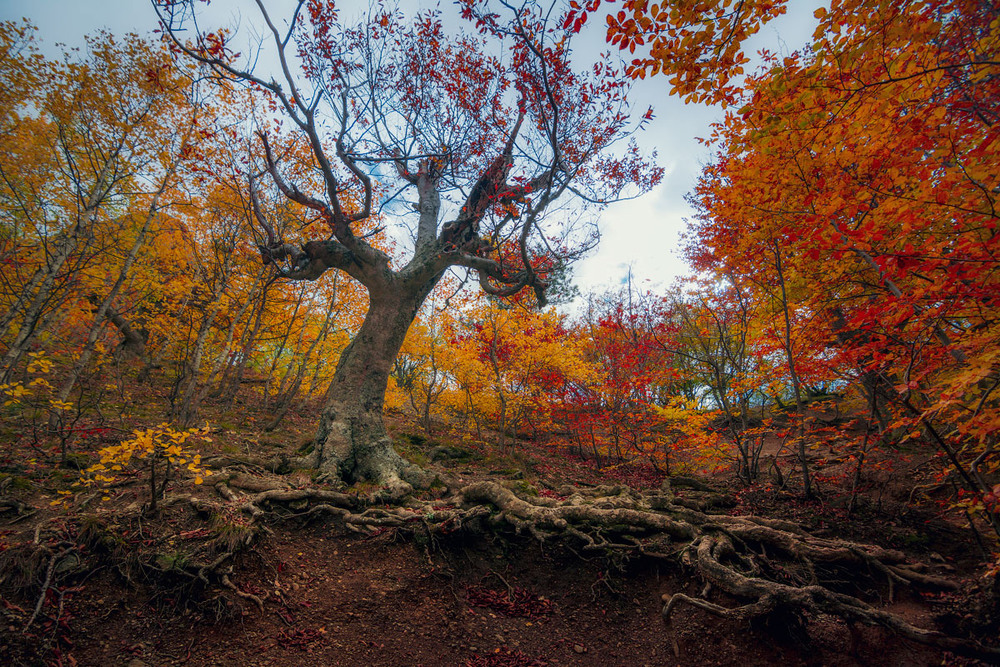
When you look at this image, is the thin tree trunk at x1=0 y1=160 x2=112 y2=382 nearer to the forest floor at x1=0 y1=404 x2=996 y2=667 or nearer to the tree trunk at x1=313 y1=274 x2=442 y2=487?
the forest floor at x1=0 y1=404 x2=996 y2=667

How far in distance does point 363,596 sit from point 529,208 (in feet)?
17.1

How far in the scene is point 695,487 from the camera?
7.85 metres

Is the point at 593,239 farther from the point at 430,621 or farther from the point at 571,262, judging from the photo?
the point at 430,621

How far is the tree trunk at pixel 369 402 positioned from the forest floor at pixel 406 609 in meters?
1.66

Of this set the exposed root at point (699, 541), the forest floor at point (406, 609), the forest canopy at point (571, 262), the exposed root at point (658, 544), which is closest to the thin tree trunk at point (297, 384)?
the forest canopy at point (571, 262)

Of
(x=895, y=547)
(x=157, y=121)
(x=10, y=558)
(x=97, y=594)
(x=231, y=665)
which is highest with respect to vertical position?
(x=157, y=121)

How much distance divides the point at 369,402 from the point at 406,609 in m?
3.95

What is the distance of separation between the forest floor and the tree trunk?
166cm

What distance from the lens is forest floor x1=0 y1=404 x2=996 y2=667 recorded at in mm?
2795

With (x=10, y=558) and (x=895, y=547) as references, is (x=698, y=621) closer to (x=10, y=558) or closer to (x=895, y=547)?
(x=895, y=547)

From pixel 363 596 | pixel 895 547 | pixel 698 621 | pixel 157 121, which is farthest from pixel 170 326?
Answer: pixel 895 547

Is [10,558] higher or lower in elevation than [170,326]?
lower

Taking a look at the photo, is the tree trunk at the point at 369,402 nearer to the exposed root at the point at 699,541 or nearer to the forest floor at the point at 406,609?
the exposed root at the point at 699,541

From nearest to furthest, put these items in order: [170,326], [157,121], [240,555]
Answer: [240,555]
[157,121]
[170,326]
